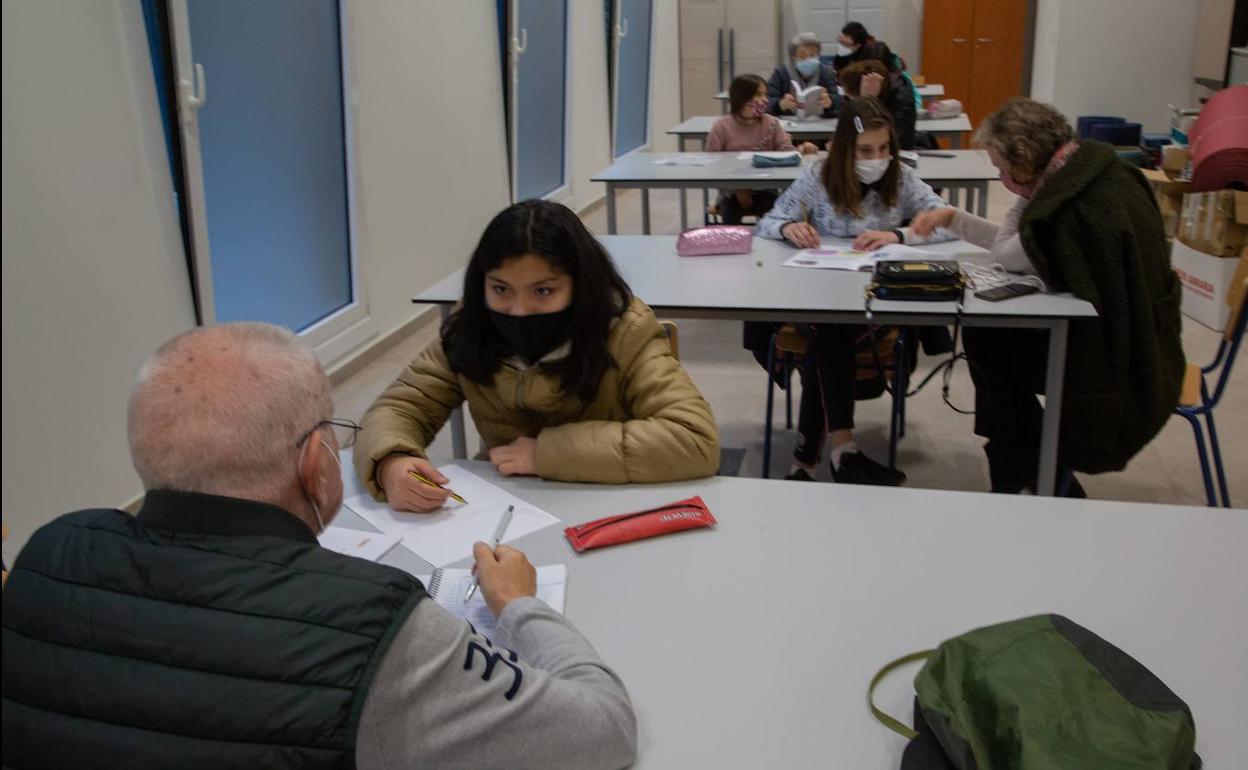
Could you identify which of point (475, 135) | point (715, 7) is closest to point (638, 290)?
point (475, 135)

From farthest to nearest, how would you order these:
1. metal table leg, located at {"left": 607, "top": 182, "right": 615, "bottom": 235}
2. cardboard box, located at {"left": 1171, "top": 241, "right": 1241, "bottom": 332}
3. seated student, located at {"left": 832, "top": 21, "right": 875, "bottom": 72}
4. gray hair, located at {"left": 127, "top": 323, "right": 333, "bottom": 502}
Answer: seated student, located at {"left": 832, "top": 21, "right": 875, "bottom": 72} → metal table leg, located at {"left": 607, "top": 182, "right": 615, "bottom": 235} → cardboard box, located at {"left": 1171, "top": 241, "right": 1241, "bottom": 332} → gray hair, located at {"left": 127, "top": 323, "right": 333, "bottom": 502}

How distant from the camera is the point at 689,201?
9023mm

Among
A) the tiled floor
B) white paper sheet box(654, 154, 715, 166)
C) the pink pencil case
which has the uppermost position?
white paper sheet box(654, 154, 715, 166)

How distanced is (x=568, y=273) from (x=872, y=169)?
1.81 m

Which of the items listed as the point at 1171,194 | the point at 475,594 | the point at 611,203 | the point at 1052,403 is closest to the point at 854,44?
the point at 1171,194

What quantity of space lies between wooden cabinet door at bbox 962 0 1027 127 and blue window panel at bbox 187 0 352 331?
7.65 meters

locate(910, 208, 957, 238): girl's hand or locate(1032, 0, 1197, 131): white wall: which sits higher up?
locate(1032, 0, 1197, 131): white wall

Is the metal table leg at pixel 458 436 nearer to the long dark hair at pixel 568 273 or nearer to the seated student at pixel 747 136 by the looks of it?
the long dark hair at pixel 568 273

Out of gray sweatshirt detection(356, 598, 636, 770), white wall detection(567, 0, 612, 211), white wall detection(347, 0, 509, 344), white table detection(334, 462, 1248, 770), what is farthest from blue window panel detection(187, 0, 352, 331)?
white wall detection(567, 0, 612, 211)

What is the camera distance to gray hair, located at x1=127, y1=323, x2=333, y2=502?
0.99 m

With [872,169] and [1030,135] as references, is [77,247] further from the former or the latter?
[1030,135]

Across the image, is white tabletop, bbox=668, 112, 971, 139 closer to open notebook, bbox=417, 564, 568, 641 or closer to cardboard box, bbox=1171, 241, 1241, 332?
cardboard box, bbox=1171, 241, 1241, 332

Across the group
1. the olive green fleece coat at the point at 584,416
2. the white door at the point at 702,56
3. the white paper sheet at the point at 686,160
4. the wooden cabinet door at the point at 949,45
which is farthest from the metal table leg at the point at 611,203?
the wooden cabinet door at the point at 949,45

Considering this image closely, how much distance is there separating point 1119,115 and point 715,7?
4009 mm
